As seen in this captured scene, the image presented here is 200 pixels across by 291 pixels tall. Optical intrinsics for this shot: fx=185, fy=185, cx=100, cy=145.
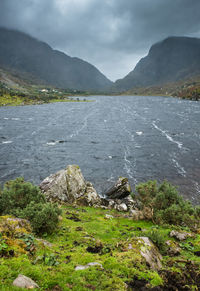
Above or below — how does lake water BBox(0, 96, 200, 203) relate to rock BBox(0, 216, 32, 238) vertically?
below

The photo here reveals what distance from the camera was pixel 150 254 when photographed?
11125 millimetres

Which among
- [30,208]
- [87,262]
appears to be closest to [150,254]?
[87,262]

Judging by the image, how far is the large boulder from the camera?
1070 inches

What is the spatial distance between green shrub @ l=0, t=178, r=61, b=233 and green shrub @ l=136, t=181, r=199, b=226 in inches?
415

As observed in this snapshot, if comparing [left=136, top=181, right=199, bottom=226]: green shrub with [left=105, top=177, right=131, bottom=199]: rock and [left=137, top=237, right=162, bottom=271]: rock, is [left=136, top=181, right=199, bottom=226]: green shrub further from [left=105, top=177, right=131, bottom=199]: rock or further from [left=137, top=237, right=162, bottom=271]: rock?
[left=137, top=237, right=162, bottom=271]: rock

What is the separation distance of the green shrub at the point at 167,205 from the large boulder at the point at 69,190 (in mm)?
8010

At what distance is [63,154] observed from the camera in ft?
173

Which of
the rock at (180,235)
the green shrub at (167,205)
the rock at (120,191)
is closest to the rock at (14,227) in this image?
the rock at (180,235)

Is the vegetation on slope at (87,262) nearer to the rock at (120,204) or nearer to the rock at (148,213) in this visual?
the rock at (148,213)

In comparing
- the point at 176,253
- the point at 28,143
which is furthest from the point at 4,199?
the point at 28,143

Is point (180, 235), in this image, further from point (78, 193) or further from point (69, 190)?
point (69, 190)

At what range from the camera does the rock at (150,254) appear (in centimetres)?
1047

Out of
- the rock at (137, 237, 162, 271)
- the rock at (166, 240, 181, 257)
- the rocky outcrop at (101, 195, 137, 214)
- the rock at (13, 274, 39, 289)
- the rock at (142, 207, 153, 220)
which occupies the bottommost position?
the rocky outcrop at (101, 195, 137, 214)

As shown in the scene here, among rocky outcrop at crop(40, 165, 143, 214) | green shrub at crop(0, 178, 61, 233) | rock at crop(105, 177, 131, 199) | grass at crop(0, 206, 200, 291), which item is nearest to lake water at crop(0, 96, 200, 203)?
rock at crop(105, 177, 131, 199)
